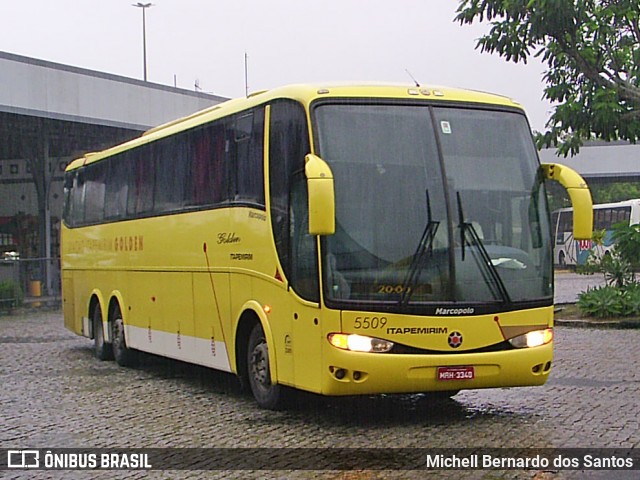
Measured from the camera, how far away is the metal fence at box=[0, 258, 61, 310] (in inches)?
1183

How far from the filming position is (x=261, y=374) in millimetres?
11461

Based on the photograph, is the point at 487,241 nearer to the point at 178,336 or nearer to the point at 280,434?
the point at 280,434

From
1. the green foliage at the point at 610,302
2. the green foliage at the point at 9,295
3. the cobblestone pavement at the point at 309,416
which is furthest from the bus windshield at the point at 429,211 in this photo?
the green foliage at the point at 9,295

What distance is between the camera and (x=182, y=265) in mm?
13773

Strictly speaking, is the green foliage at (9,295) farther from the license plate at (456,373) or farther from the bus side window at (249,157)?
the license plate at (456,373)

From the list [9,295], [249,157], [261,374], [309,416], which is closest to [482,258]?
[309,416]

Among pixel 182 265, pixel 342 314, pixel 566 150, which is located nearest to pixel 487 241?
pixel 342 314

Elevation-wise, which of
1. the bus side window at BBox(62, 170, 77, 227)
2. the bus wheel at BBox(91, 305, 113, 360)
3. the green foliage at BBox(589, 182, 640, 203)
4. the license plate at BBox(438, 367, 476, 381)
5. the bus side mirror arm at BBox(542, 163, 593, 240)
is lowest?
the bus wheel at BBox(91, 305, 113, 360)

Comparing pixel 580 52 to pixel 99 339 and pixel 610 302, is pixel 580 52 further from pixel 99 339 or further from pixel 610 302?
pixel 99 339

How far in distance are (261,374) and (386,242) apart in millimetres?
2322

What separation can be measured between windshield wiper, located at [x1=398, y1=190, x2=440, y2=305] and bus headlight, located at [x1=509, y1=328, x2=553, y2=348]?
1.13 m

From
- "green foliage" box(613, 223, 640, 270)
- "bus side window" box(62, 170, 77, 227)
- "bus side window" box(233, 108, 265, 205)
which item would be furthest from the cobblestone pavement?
"green foliage" box(613, 223, 640, 270)

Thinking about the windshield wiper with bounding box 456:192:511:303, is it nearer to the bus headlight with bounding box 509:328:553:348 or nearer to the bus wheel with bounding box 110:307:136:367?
the bus headlight with bounding box 509:328:553:348

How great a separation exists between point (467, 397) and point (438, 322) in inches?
98.1
